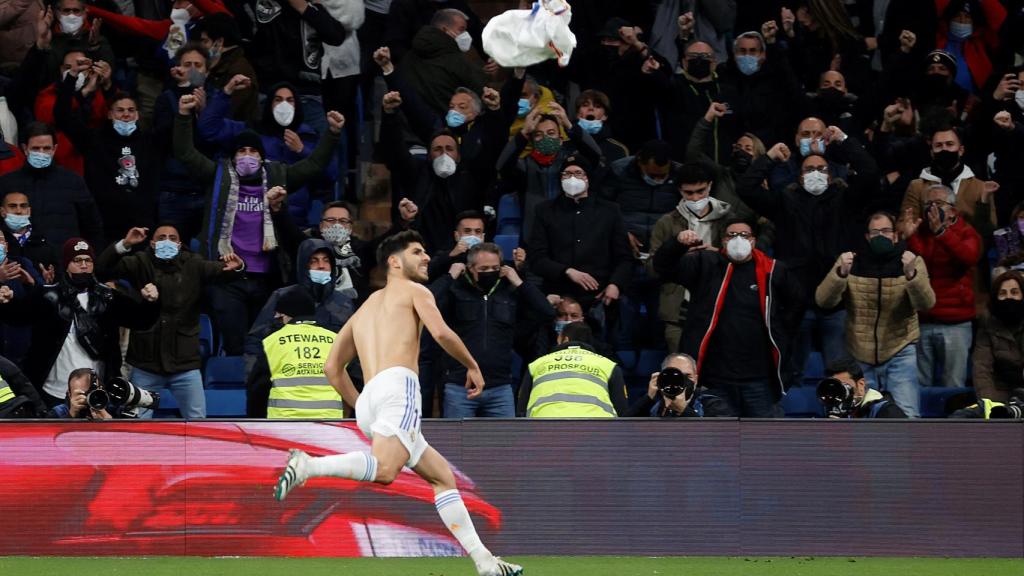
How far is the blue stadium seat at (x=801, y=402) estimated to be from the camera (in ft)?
42.5

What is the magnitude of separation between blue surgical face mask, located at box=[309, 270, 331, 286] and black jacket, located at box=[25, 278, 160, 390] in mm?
1194

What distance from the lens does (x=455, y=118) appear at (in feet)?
45.8

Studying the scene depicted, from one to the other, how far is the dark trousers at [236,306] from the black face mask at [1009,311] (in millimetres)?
5838

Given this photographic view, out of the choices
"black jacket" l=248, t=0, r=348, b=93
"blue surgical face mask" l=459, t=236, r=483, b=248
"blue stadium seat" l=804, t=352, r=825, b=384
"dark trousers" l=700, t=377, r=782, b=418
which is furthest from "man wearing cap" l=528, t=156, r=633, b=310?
"black jacket" l=248, t=0, r=348, b=93

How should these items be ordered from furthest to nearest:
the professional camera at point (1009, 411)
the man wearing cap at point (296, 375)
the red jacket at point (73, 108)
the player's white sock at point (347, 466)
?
the red jacket at point (73, 108)
the man wearing cap at point (296, 375)
the professional camera at point (1009, 411)
the player's white sock at point (347, 466)

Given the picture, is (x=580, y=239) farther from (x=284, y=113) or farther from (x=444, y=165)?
(x=284, y=113)

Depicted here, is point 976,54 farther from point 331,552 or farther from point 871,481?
point 331,552

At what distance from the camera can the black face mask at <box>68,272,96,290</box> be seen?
12.0 m

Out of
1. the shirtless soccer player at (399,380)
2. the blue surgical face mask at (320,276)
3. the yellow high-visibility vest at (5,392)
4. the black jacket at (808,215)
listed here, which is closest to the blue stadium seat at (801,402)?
the black jacket at (808,215)

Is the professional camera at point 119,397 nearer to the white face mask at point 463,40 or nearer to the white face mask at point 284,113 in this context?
the white face mask at point 284,113

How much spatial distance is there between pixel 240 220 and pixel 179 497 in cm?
330

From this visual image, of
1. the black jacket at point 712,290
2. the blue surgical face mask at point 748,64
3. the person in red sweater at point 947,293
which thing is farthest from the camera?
the blue surgical face mask at point 748,64

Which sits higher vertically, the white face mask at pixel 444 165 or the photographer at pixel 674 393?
the white face mask at pixel 444 165

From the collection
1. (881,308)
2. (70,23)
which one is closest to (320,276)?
(70,23)
